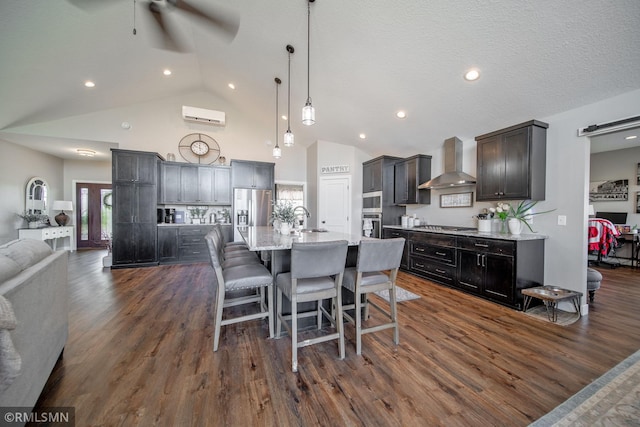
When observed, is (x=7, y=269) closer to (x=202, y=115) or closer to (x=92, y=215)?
(x=202, y=115)

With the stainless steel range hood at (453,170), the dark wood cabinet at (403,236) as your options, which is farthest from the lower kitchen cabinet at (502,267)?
the dark wood cabinet at (403,236)

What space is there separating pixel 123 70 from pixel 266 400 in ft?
18.4

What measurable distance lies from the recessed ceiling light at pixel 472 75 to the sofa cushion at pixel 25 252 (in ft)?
14.1

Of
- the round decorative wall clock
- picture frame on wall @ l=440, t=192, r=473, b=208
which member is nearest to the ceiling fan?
the round decorative wall clock

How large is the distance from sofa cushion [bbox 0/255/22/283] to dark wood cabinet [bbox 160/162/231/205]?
14.4 ft

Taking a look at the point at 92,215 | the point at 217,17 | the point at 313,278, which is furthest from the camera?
the point at 92,215

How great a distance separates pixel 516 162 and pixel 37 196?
9.96 m

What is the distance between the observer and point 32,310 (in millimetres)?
1286

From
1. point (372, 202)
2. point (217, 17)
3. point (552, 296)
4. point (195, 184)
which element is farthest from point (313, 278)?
point (195, 184)

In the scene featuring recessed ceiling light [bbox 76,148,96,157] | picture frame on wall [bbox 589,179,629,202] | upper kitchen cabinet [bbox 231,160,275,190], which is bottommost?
picture frame on wall [bbox 589,179,629,202]

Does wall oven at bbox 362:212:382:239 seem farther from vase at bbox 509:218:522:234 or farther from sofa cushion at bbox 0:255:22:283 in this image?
sofa cushion at bbox 0:255:22:283

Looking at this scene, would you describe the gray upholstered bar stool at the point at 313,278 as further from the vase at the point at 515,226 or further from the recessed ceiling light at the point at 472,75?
the vase at the point at 515,226

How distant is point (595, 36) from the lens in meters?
2.07

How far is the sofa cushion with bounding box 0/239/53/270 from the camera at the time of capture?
1438 mm
